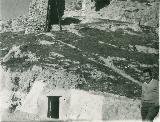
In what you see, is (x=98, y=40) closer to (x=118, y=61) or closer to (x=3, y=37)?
(x=118, y=61)

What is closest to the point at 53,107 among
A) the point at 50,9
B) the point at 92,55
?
the point at 92,55

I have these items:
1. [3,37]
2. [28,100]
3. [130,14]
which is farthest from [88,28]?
[28,100]

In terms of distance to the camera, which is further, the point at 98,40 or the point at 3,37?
the point at 3,37

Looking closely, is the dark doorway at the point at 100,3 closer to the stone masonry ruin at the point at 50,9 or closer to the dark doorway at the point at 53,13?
the stone masonry ruin at the point at 50,9

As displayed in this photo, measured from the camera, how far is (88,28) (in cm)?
1345

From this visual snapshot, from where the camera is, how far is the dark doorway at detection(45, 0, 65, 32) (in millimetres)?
14727

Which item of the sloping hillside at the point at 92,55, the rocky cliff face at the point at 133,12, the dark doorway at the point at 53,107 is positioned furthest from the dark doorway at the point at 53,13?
the dark doorway at the point at 53,107

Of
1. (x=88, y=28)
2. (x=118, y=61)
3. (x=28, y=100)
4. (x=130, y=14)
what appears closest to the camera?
(x=28, y=100)

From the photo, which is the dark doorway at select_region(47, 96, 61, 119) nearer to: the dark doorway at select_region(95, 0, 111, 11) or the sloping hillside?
the sloping hillside

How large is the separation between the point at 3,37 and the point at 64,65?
6.36m

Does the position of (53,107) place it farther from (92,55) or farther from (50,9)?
(50,9)

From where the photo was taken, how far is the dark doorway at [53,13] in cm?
1473

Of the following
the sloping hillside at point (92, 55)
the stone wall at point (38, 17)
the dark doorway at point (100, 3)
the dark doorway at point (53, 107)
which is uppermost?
the dark doorway at point (100, 3)

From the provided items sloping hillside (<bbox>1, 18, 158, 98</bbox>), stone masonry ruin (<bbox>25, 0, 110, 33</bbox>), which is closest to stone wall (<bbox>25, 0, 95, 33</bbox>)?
stone masonry ruin (<bbox>25, 0, 110, 33</bbox>)
